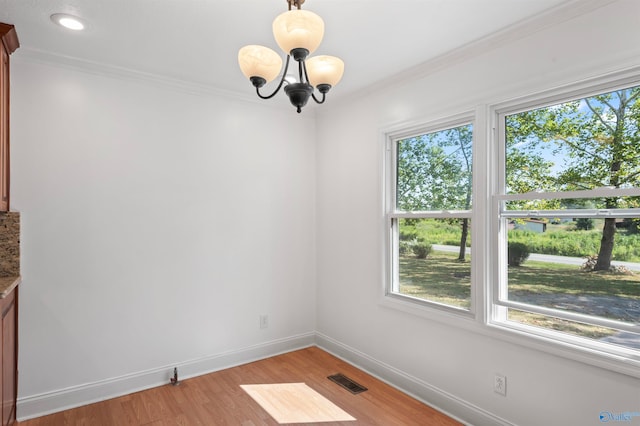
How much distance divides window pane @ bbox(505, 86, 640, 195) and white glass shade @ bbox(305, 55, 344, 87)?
4.41 feet

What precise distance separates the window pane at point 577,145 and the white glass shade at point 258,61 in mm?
1624

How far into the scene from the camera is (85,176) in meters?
2.78

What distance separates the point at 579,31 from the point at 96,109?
3232mm

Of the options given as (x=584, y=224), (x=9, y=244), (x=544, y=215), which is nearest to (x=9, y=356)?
(x=9, y=244)

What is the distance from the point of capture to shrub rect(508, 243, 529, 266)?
7.62 feet

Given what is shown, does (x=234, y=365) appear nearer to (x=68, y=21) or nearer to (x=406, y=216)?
(x=406, y=216)

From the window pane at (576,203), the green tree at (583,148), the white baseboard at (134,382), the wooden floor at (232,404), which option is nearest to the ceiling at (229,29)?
the green tree at (583,148)

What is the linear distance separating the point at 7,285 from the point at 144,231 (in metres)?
1.00

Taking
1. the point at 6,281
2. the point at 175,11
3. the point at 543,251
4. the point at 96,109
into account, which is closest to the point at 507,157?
the point at 543,251

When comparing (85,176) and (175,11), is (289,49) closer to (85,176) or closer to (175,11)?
(175,11)

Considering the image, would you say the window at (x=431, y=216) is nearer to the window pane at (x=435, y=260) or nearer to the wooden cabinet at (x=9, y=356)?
the window pane at (x=435, y=260)

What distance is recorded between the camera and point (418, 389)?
285 centimetres

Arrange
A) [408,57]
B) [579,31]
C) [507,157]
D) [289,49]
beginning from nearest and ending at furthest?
[289,49], [579,31], [507,157], [408,57]

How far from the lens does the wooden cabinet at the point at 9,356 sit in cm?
210
